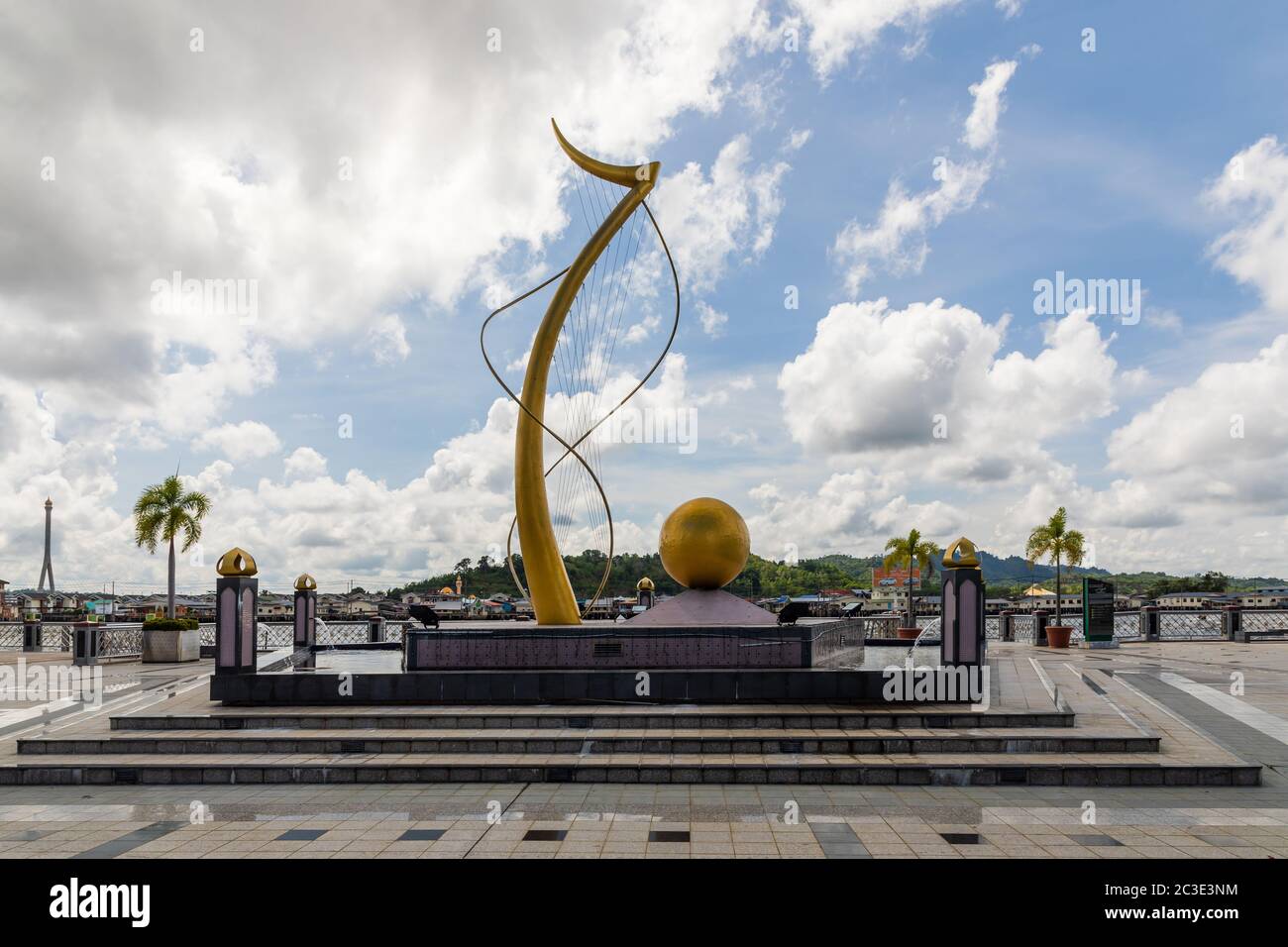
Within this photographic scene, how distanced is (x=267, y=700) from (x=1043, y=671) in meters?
13.9

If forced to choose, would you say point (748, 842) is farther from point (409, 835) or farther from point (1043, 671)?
point (1043, 671)

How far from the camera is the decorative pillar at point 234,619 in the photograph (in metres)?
12.5

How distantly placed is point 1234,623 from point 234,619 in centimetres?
3033

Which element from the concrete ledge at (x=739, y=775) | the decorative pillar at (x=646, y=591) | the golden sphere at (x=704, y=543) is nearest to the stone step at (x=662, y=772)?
the concrete ledge at (x=739, y=775)

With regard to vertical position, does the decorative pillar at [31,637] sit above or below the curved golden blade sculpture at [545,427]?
below

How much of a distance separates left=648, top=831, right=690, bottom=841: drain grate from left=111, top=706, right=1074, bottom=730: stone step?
3352mm

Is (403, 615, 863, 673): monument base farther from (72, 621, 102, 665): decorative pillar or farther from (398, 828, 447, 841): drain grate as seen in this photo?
(72, 621, 102, 665): decorative pillar

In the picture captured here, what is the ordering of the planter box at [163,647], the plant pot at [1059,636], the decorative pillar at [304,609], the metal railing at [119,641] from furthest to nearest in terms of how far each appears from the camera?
the plant pot at [1059,636] → the metal railing at [119,641] → the planter box at [163,647] → the decorative pillar at [304,609]

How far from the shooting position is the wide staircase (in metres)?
9.06

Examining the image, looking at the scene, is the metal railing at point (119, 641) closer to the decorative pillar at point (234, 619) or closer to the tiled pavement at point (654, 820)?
the decorative pillar at point (234, 619)

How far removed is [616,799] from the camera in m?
8.38

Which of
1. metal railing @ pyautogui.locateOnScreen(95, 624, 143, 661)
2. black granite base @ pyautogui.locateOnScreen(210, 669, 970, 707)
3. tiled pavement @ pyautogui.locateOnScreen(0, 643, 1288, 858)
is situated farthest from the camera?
metal railing @ pyautogui.locateOnScreen(95, 624, 143, 661)

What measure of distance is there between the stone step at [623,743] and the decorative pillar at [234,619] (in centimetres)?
213

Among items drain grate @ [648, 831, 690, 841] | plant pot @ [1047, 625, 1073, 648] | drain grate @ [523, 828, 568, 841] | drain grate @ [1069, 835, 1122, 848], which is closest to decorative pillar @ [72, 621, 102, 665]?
drain grate @ [523, 828, 568, 841]
